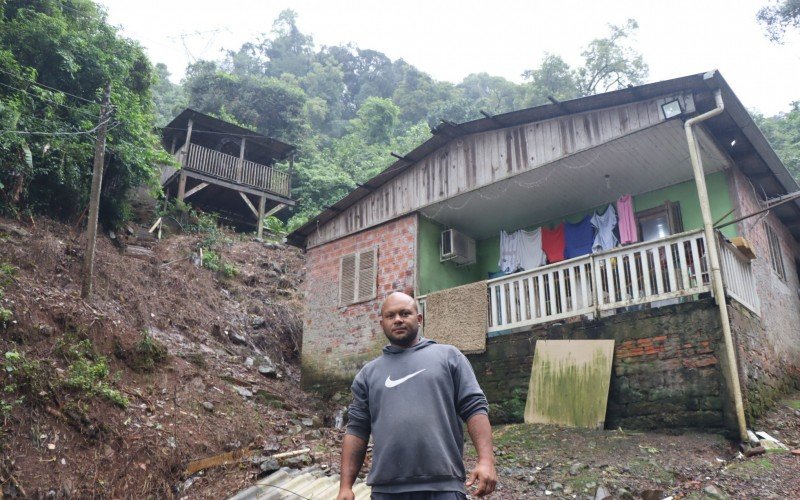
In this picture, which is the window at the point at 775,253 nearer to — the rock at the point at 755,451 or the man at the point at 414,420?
the rock at the point at 755,451

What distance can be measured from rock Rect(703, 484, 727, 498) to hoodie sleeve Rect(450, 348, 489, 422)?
12.8ft

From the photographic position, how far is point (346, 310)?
11.8 m

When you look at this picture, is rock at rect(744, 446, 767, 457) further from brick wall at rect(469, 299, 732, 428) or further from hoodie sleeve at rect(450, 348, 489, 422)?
hoodie sleeve at rect(450, 348, 489, 422)

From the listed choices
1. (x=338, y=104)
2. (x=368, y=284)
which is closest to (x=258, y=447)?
(x=368, y=284)

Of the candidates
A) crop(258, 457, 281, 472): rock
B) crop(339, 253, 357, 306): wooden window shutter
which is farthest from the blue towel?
crop(258, 457, 281, 472): rock

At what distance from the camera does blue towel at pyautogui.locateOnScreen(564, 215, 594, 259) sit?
10.7 meters

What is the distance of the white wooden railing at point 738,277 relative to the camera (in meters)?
7.45

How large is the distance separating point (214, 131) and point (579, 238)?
17.4 metres

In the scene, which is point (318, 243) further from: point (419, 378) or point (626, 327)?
point (419, 378)

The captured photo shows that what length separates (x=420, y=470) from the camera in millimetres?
2459

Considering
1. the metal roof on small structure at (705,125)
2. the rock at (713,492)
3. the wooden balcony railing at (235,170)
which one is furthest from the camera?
the wooden balcony railing at (235,170)

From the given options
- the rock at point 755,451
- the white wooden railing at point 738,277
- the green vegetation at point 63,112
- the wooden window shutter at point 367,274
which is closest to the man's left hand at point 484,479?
the rock at point 755,451

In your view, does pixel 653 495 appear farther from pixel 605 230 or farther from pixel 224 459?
pixel 605 230

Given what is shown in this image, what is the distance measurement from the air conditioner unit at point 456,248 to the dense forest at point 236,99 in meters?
2.67
